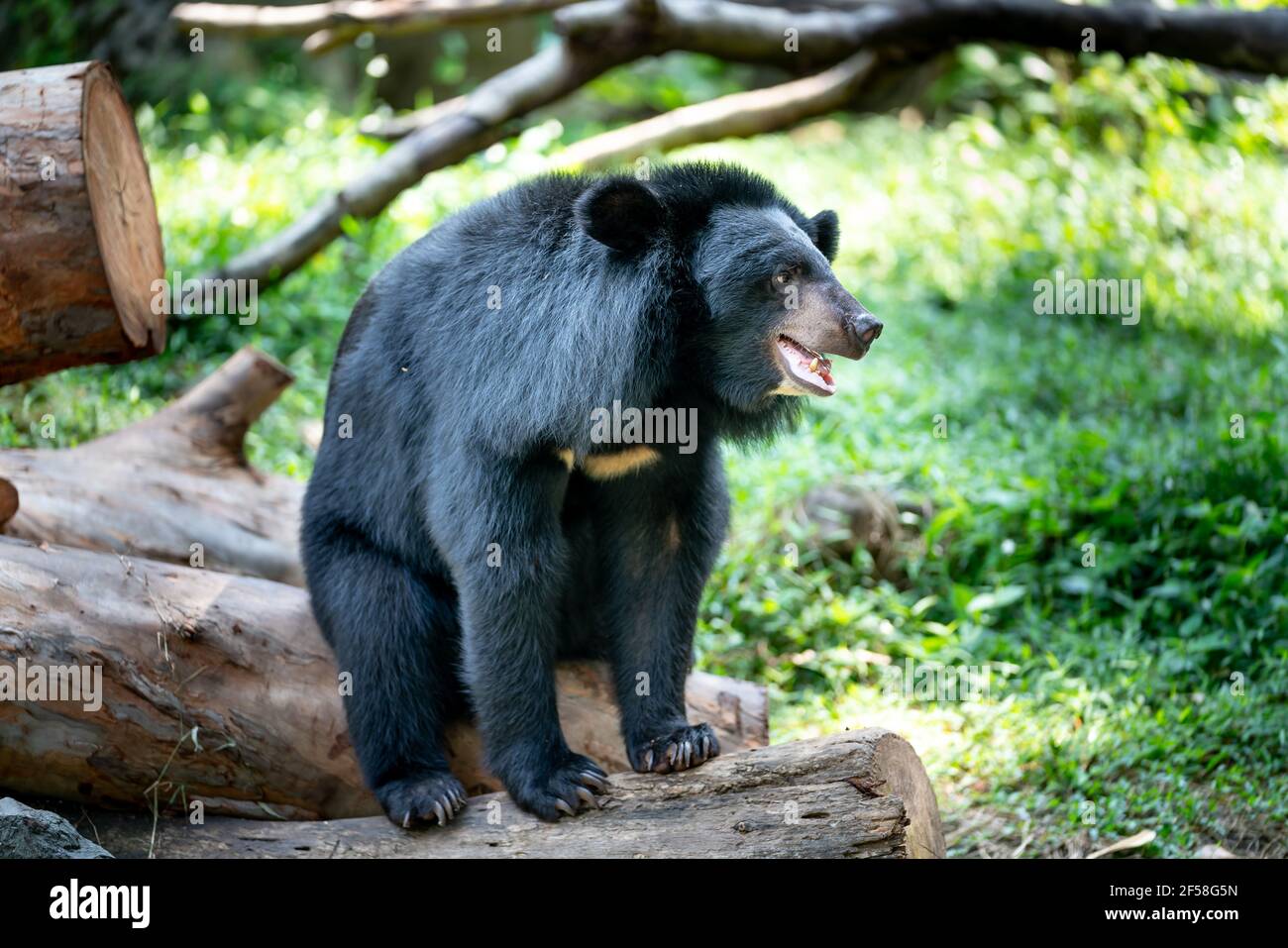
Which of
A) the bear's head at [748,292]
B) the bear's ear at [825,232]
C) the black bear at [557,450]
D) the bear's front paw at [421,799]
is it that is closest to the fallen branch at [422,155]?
the black bear at [557,450]

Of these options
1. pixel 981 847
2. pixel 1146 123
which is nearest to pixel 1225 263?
pixel 1146 123

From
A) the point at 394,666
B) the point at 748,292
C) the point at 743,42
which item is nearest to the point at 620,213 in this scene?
Answer: the point at 748,292

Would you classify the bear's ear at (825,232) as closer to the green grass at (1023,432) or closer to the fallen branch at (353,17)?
the green grass at (1023,432)

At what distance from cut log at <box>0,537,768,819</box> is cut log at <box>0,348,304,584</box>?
0.82 m

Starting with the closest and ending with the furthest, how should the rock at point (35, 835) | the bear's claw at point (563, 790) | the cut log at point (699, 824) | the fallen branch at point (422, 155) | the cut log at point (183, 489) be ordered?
the rock at point (35, 835)
the cut log at point (699, 824)
the bear's claw at point (563, 790)
the cut log at point (183, 489)
the fallen branch at point (422, 155)

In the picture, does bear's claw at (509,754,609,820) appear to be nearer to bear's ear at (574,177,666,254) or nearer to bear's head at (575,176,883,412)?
bear's head at (575,176,883,412)

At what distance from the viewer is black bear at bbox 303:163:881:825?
155 inches

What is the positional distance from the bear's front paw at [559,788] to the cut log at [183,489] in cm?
211

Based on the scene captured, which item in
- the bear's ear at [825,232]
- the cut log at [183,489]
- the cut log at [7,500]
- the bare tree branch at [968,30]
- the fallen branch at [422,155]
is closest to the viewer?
the bear's ear at [825,232]

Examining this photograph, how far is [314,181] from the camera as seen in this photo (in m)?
9.60

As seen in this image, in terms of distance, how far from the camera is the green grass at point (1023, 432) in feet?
17.0

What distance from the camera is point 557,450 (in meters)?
4.05

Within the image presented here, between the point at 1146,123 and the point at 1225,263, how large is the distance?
99.2 inches

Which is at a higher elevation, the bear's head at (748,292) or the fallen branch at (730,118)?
the fallen branch at (730,118)
